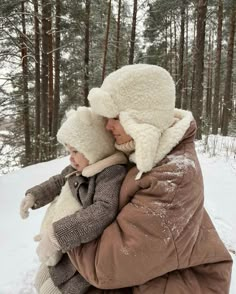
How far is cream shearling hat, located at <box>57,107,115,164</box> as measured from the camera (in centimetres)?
179

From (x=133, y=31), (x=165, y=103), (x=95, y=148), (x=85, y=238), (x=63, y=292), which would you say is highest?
(x=133, y=31)

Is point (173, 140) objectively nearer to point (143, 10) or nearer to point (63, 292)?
point (63, 292)

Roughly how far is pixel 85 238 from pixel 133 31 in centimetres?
1735

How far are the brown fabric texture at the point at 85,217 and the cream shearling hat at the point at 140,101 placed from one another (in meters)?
0.22

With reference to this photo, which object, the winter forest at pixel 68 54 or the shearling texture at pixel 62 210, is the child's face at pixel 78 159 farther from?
the winter forest at pixel 68 54

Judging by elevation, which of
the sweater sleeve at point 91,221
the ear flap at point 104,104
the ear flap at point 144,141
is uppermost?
the ear flap at point 104,104

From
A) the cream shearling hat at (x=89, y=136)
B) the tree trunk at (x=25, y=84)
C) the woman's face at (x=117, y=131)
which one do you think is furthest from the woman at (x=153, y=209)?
the tree trunk at (x=25, y=84)

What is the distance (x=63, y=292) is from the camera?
1729mm

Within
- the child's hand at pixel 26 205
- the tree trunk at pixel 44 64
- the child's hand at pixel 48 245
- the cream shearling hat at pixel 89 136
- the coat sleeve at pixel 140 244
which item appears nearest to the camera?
the coat sleeve at pixel 140 244

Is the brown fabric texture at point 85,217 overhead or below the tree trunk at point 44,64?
below

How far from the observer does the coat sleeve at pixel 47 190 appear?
2098mm

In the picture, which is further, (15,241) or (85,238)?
(15,241)

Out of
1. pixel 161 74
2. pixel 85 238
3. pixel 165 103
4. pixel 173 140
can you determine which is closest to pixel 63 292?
pixel 85 238

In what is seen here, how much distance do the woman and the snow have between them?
1.54 m
